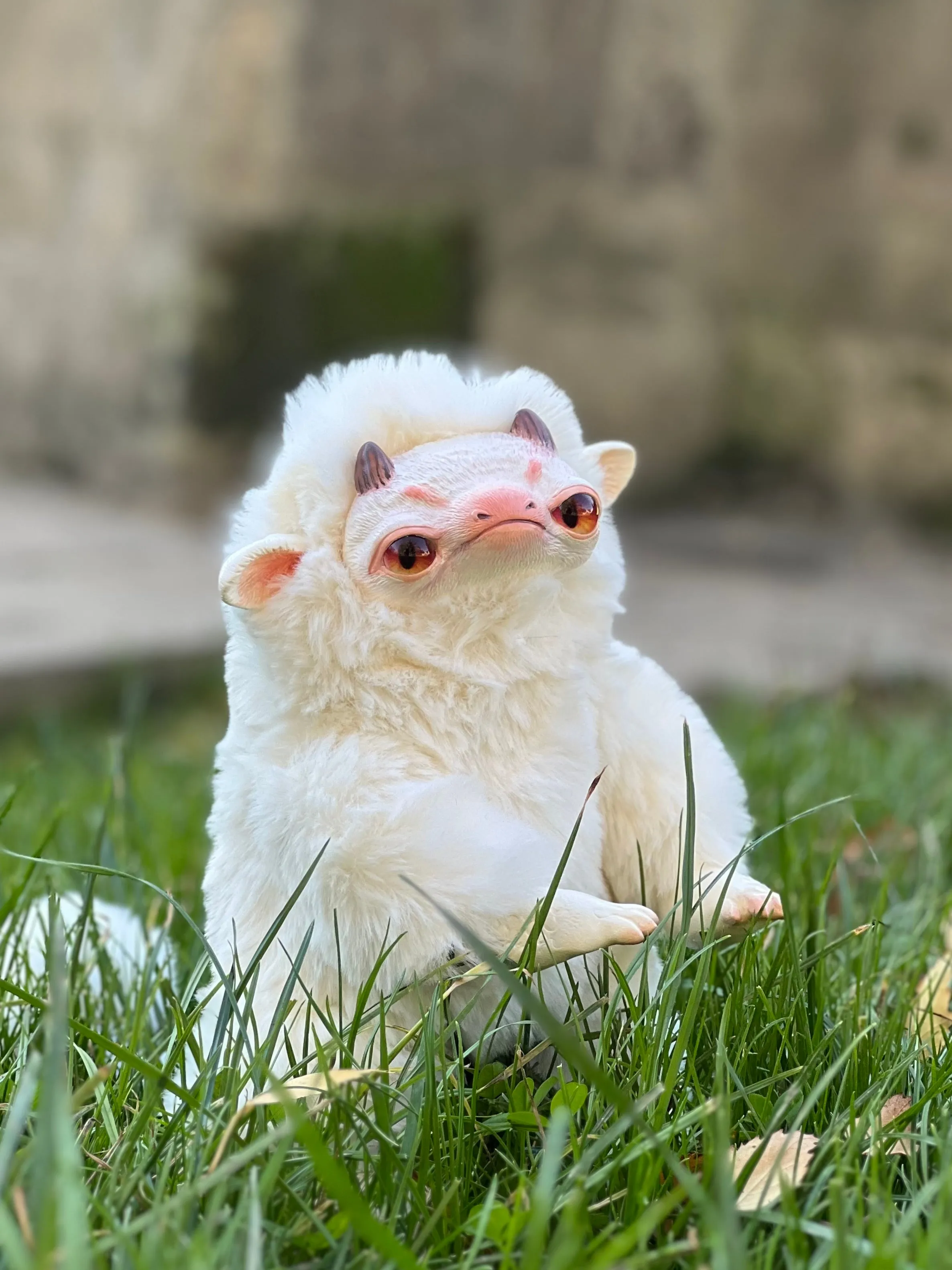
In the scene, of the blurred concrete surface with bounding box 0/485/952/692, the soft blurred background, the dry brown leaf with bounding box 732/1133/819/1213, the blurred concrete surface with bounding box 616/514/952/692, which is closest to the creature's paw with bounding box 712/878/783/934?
the dry brown leaf with bounding box 732/1133/819/1213

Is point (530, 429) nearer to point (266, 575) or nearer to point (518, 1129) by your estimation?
point (266, 575)

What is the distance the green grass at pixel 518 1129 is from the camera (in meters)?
0.57

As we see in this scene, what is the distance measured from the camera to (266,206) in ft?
11.2

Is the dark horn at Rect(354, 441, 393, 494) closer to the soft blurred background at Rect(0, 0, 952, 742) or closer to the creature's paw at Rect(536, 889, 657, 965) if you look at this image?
the creature's paw at Rect(536, 889, 657, 965)

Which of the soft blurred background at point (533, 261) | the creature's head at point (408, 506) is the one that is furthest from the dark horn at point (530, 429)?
the soft blurred background at point (533, 261)

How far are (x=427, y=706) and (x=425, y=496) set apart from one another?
4.4 inches

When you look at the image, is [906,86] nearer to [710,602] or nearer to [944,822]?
[710,602]

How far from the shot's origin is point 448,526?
75 cm

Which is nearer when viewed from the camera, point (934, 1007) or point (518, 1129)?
point (518, 1129)

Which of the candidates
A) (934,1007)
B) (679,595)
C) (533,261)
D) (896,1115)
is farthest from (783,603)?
(896,1115)

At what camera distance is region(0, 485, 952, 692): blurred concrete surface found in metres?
A: 2.75

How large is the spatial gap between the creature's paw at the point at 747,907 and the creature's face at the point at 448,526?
203 millimetres

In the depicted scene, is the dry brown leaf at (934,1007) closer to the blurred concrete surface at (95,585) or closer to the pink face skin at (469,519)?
the pink face skin at (469,519)

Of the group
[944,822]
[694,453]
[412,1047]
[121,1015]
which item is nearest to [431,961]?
[412,1047]
